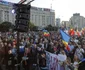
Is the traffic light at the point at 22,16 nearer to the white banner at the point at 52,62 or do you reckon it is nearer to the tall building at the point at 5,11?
the white banner at the point at 52,62

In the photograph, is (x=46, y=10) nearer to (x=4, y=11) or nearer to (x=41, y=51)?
(x=4, y=11)

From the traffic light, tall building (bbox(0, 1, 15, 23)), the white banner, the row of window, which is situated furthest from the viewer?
the row of window

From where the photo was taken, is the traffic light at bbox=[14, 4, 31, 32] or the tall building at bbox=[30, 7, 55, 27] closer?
the traffic light at bbox=[14, 4, 31, 32]

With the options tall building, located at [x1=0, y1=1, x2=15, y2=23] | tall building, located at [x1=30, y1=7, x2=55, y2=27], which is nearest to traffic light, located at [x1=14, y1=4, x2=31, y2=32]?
tall building, located at [x1=0, y1=1, x2=15, y2=23]

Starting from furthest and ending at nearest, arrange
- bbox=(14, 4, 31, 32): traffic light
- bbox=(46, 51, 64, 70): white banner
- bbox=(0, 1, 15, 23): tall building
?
1. bbox=(0, 1, 15, 23): tall building
2. bbox=(14, 4, 31, 32): traffic light
3. bbox=(46, 51, 64, 70): white banner

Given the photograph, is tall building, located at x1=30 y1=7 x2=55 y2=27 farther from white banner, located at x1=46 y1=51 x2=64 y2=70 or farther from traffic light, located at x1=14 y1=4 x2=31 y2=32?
white banner, located at x1=46 y1=51 x2=64 y2=70

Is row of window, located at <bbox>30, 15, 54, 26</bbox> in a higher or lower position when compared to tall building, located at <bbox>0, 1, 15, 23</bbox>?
lower

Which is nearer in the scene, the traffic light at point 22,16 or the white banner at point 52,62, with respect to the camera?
the white banner at point 52,62

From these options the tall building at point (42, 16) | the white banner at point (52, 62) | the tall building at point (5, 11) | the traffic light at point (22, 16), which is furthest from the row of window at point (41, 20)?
the white banner at point (52, 62)

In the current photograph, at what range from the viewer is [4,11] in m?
115

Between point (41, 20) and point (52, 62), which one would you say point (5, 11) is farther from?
point (52, 62)

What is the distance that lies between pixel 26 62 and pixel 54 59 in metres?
1.59

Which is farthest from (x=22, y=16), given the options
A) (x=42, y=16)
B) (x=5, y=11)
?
(x=42, y=16)

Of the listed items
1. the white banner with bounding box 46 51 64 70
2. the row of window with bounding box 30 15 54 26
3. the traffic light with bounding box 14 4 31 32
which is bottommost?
the row of window with bounding box 30 15 54 26
